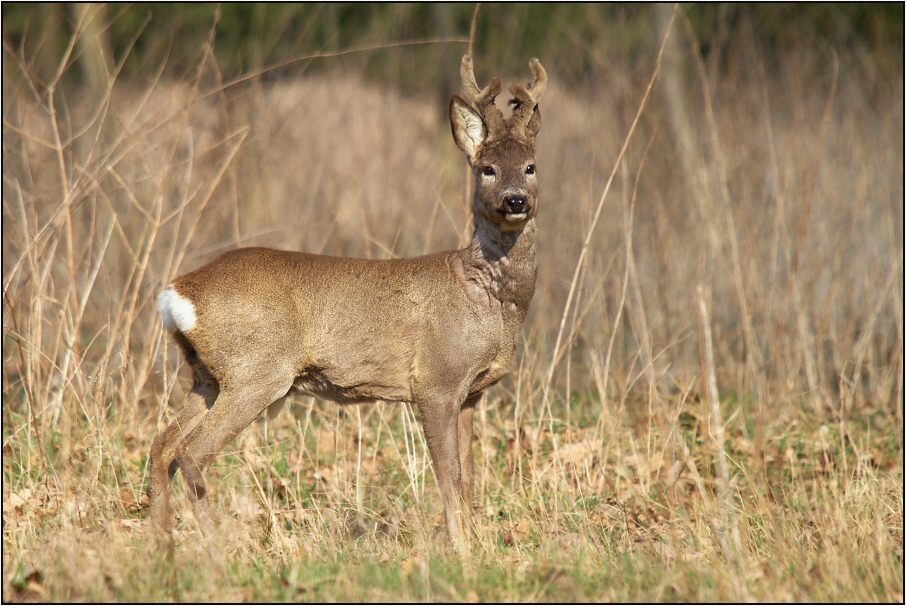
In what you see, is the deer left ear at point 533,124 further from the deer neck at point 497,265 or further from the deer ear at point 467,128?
the deer neck at point 497,265

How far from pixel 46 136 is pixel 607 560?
600cm

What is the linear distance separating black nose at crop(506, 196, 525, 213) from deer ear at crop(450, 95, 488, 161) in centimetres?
49

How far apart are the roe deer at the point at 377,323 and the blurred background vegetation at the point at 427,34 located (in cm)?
152

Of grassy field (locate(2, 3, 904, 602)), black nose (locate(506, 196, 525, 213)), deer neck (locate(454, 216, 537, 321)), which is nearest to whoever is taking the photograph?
grassy field (locate(2, 3, 904, 602))

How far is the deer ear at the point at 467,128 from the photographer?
3.99 meters

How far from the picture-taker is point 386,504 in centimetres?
457

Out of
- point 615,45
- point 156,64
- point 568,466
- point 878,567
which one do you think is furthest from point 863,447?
point 156,64

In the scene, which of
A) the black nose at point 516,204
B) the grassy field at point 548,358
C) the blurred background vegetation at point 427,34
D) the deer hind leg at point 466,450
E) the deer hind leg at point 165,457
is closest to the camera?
the grassy field at point 548,358

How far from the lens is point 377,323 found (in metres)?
3.93

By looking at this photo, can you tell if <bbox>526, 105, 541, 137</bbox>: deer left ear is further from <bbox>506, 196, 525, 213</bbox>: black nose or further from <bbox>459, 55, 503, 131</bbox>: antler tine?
<bbox>506, 196, 525, 213</bbox>: black nose

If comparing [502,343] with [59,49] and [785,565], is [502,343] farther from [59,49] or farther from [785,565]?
[59,49]

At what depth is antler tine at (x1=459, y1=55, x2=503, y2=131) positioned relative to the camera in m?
3.93

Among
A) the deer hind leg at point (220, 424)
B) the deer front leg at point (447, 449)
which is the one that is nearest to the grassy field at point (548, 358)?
the deer front leg at point (447, 449)

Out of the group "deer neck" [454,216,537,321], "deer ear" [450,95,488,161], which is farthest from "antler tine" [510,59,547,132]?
"deer neck" [454,216,537,321]
